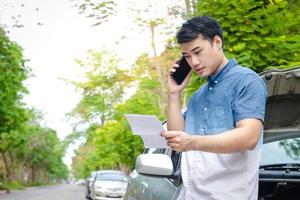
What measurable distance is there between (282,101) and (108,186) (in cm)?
2037

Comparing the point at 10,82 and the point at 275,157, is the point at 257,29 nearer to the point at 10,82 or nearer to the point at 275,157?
the point at 275,157

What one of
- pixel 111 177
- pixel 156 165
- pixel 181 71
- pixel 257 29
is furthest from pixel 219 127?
pixel 111 177

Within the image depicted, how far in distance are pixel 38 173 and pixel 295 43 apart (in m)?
102

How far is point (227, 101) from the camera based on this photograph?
Result: 2.57 metres

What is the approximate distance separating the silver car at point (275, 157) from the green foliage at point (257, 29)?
2.74 metres

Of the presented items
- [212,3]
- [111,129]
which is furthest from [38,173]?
[212,3]

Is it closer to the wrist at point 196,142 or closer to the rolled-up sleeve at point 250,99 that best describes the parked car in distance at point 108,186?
the rolled-up sleeve at point 250,99

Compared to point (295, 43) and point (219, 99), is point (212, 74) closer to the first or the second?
point (219, 99)

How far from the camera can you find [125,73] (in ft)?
89.5

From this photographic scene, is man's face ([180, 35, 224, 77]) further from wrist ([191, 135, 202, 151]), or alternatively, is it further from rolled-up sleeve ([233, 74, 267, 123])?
wrist ([191, 135, 202, 151])

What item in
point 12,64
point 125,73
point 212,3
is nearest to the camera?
point 212,3

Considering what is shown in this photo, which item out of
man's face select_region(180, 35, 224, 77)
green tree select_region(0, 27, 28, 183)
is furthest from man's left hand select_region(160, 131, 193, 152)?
→ green tree select_region(0, 27, 28, 183)

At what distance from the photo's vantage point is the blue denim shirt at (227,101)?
2.46 meters

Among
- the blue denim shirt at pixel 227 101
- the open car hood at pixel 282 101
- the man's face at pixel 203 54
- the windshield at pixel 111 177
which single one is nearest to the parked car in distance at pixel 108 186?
the windshield at pixel 111 177
